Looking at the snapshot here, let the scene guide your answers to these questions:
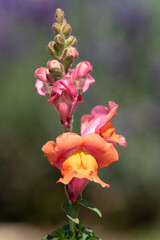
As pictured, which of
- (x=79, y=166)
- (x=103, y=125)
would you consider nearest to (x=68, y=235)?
(x=79, y=166)

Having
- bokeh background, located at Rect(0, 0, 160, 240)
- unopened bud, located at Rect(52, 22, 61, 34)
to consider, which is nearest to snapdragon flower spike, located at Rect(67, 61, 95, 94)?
unopened bud, located at Rect(52, 22, 61, 34)

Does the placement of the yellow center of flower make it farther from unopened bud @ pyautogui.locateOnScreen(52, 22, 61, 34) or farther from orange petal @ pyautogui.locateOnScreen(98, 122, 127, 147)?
unopened bud @ pyautogui.locateOnScreen(52, 22, 61, 34)

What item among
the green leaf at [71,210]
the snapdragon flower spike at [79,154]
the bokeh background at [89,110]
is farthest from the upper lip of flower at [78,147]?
the bokeh background at [89,110]

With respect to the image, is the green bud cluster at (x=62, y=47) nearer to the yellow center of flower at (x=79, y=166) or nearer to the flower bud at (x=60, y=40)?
the flower bud at (x=60, y=40)

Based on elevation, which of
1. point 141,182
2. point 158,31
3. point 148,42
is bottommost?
point 141,182

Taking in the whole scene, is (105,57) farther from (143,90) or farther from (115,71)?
(143,90)

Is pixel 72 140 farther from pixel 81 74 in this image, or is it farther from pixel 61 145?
pixel 81 74

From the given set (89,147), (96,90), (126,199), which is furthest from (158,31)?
(89,147)
